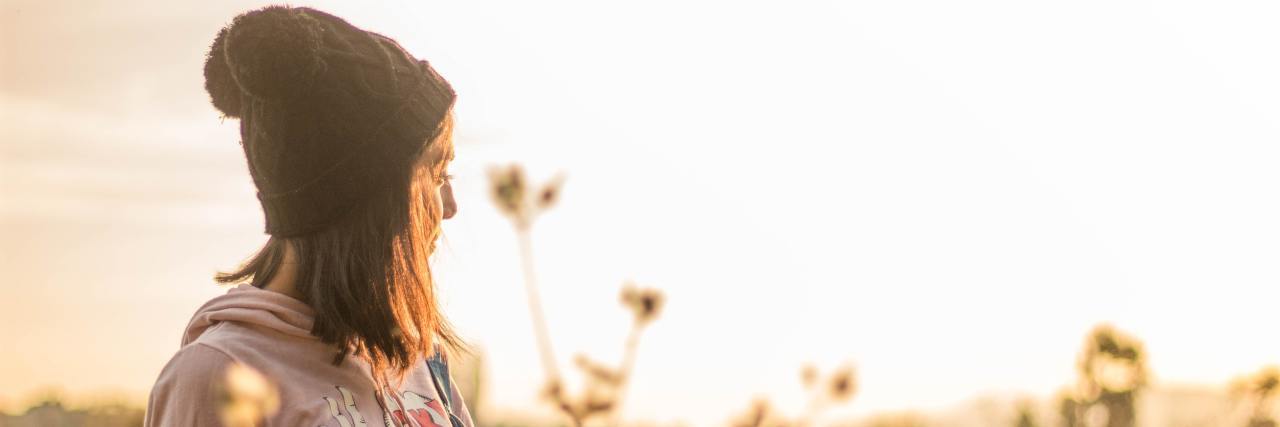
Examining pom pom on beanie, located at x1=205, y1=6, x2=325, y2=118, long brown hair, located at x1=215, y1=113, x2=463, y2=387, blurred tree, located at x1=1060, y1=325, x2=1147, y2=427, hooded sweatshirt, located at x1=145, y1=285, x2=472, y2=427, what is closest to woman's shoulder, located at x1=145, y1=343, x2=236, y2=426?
hooded sweatshirt, located at x1=145, y1=285, x2=472, y2=427

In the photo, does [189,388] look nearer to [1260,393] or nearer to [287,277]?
[287,277]

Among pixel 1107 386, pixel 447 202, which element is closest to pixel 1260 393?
pixel 1107 386

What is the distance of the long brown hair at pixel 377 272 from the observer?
57.2 inches

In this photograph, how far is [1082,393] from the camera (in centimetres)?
215

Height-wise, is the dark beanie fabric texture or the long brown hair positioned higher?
the dark beanie fabric texture

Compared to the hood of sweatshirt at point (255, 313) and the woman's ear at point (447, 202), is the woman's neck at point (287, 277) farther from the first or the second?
the woman's ear at point (447, 202)

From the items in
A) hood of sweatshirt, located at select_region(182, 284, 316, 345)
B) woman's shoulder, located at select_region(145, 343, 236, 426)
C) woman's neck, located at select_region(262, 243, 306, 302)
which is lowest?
woman's shoulder, located at select_region(145, 343, 236, 426)

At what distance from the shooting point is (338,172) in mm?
1486

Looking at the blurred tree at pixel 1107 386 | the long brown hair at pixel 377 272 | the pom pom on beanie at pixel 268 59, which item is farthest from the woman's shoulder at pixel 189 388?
the blurred tree at pixel 1107 386

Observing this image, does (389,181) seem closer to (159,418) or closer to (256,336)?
(256,336)

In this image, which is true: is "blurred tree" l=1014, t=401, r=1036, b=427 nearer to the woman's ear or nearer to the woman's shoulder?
the woman's ear

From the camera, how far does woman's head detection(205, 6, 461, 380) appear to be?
1.46 metres

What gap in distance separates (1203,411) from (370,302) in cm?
249

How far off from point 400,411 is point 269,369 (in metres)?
0.23
